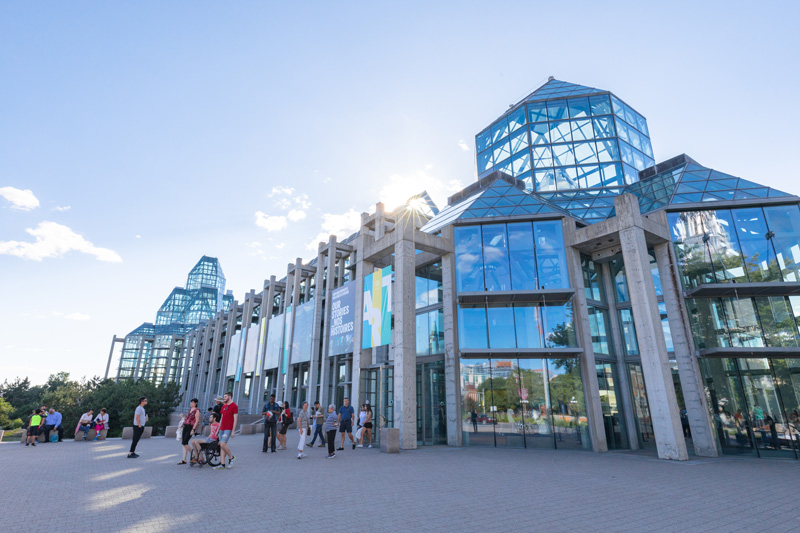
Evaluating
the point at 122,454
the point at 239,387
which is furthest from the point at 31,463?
the point at 239,387

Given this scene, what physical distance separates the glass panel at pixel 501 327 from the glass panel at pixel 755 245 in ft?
32.3

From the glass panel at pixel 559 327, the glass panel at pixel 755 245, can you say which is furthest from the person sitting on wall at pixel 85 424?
the glass panel at pixel 755 245

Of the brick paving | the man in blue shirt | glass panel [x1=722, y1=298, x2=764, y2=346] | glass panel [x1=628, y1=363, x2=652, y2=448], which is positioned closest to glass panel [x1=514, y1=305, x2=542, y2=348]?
glass panel [x1=628, y1=363, x2=652, y2=448]

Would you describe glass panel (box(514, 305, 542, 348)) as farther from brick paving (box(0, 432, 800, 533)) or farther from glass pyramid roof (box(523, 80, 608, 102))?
glass pyramid roof (box(523, 80, 608, 102))

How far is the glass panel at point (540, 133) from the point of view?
28453 mm

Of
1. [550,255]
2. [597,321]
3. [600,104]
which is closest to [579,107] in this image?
[600,104]

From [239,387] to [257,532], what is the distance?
41.9 meters

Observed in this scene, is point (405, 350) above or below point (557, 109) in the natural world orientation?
below

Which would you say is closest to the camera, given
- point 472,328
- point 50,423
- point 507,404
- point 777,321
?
point 777,321

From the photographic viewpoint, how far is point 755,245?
17266 mm

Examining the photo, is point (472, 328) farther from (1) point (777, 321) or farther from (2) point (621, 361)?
(1) point (777, 321)

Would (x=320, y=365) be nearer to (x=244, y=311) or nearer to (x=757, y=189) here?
(x=244, y=311)

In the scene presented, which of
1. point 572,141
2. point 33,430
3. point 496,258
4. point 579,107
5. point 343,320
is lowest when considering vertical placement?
point 33,430

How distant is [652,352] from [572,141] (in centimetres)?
1712
